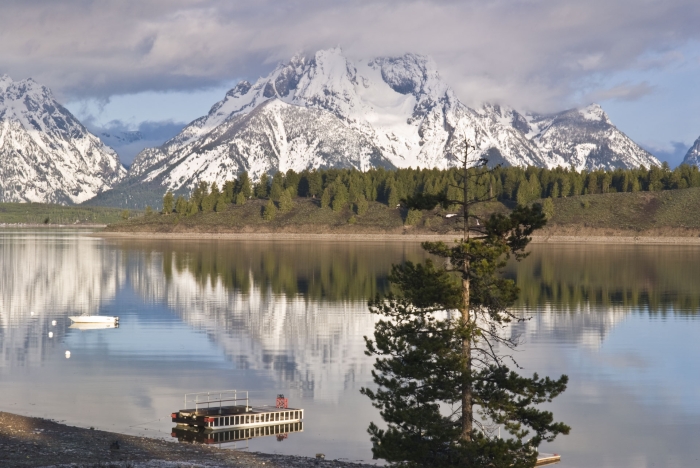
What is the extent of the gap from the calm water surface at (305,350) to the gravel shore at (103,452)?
282cm

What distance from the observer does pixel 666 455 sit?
3859 cm

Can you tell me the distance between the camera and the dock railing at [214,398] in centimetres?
4575

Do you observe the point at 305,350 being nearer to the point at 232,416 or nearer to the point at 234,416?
the point at 234,416

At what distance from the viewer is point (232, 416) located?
41.8 meters

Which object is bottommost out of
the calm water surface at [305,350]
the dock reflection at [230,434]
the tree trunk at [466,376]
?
the dock reflection at [230,434]

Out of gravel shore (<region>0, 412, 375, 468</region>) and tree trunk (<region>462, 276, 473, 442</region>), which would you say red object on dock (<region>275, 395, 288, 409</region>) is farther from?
tree trunk (<region>462, 276, 473, 442</region>)

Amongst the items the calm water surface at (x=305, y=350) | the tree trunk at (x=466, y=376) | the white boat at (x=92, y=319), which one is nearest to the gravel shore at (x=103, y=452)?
the calm water surface at (x=305, y=350)

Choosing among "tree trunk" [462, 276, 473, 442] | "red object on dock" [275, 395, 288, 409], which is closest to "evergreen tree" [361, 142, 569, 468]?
"tree trunk" [462, 276, 473, 442]

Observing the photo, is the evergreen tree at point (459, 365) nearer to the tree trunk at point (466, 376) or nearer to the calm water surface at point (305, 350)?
the tree trunk at point (466, 376)

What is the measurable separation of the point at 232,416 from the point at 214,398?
6278mm

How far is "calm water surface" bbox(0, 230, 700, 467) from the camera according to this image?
Result: 42.7 m

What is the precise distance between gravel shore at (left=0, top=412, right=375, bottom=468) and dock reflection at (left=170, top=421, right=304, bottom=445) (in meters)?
2.40

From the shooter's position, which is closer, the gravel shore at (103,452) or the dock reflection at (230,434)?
the gravel shore at (103,452)

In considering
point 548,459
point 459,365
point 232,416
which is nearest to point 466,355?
point 459,365
